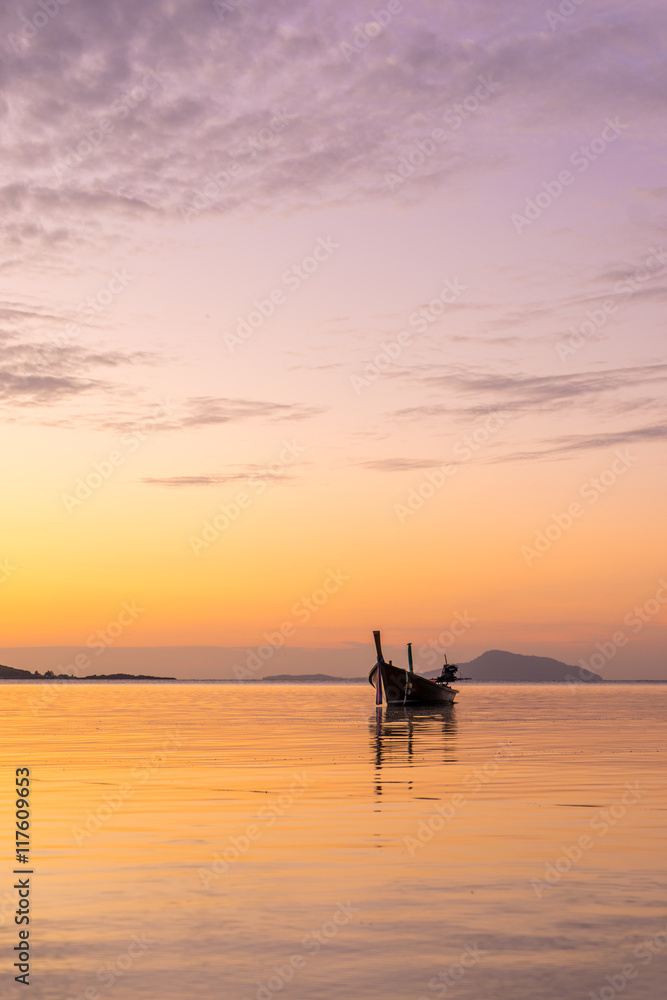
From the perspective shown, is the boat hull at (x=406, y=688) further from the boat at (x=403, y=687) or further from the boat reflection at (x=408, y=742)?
the boat reflection at (x=408, y=742)

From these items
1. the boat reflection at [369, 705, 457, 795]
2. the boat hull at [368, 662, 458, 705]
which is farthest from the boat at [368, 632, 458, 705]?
the boat reflection at [369, 705, 457, 795]

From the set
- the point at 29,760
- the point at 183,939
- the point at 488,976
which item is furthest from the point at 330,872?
the point at 29,760

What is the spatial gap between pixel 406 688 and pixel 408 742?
4767cm

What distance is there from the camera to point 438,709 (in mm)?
96188

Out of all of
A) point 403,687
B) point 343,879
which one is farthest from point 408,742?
point 403,687

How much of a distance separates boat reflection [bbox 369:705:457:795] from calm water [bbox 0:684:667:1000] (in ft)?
1.98

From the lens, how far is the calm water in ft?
39.6

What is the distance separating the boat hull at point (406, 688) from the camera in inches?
3824

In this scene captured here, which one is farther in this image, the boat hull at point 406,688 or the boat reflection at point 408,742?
the boat hull at point 406,688

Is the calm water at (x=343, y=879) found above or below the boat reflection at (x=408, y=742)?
above

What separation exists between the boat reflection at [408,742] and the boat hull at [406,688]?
11636 millimetres

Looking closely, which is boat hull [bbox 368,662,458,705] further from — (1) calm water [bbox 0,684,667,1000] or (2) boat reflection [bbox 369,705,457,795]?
(1) calm water [bbox 0,684,667,1000]

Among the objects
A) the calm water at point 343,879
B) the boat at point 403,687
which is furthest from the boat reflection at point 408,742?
the boat at point 403,687

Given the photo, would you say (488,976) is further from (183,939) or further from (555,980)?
(183,939)
